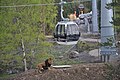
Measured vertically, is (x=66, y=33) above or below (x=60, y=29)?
below

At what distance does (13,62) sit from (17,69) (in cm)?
53

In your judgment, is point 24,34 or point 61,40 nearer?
point 24,34

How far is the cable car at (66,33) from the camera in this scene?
2298 cm

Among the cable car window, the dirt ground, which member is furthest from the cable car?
the dirt ground

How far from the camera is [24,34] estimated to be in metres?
14.9

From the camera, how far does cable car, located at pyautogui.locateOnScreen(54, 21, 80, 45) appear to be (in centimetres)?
2298

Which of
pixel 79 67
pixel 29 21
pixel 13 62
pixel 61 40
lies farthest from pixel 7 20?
pixel 61 40

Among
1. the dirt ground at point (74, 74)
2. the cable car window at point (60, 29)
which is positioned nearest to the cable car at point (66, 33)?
the cable car window at point (60, 29)

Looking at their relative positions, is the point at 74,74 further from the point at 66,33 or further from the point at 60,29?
the point at 66,33

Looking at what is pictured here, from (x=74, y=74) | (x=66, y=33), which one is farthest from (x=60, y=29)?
(x=74, y=74)

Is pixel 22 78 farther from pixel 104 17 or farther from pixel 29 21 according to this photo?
pixel 29 21

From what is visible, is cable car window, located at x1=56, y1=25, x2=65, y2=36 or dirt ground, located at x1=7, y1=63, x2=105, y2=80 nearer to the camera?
dirt ground, located at x1=7, y1=63, x2=105, y2=80

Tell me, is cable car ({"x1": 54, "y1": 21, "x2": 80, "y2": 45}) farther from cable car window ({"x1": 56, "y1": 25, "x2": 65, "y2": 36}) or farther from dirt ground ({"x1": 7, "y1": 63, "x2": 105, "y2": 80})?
dirt ground ({"x1": 7, "y1": 63, "x2": 105, "y2": 80})

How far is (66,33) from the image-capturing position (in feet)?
76.8
